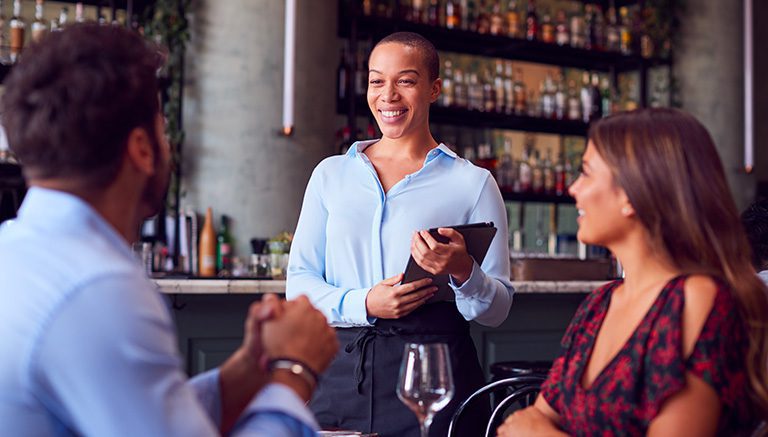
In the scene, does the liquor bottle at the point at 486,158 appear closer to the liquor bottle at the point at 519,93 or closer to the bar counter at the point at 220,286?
the liquor bottle at the point at 519,93

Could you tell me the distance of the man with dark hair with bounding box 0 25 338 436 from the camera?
36.0 inches

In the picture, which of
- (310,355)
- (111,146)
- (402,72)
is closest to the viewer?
(111,146)

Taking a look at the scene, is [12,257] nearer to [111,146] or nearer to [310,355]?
[111,146]

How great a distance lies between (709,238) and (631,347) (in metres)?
0.21

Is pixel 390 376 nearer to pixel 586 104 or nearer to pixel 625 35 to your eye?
pixel 586 104

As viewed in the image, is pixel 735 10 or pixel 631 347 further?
pixel 735 10

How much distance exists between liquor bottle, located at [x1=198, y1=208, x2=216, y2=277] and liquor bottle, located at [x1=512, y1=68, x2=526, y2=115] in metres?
2.39

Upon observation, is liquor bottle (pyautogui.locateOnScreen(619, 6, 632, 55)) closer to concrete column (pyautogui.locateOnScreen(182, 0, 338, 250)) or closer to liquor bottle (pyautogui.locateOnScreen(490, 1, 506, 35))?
liquor bottle (pyautogui.locateOnScreen(490, 1, 506, 35))

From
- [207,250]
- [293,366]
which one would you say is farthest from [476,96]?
[293,366]

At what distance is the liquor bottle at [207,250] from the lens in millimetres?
5359

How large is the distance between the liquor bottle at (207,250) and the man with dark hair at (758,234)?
3464 mm

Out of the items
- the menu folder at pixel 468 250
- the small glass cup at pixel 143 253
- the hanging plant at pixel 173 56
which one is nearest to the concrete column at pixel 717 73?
the hanging plant at pixel 173 56

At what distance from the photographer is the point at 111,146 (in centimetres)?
105

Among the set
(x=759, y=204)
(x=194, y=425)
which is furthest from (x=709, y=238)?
(x=759, y=204)
